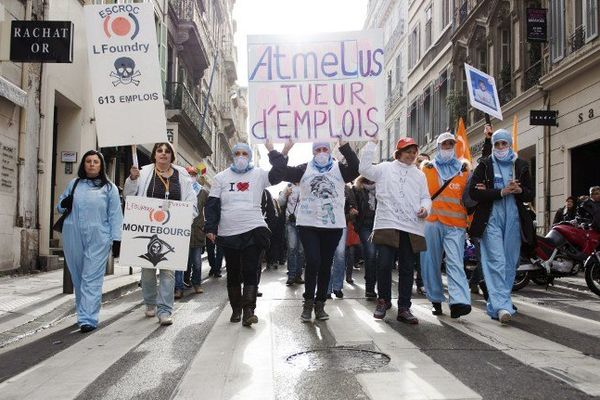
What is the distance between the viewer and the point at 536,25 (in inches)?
687

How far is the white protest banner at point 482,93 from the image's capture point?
28.8 ft

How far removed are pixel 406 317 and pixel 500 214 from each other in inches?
A: 58.0

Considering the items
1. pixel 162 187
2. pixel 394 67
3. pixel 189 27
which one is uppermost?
Answer: pixel 394 67

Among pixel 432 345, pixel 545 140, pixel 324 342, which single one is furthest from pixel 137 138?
pixel 545 140

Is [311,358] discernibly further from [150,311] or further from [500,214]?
[500,214]

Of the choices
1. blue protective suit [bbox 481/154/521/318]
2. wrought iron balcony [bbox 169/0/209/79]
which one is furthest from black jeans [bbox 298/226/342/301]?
wrought iron balcony [bbox 169/0/209/79]

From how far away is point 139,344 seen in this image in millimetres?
5172

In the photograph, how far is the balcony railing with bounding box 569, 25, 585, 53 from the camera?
1554 cm

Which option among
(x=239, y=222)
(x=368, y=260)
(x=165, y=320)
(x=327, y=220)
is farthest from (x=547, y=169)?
(x=165, y=320)

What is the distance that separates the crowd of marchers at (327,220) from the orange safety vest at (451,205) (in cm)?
1

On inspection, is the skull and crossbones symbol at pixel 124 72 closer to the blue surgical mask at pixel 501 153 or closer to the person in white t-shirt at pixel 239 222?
the person in white t-shirt at pixel 239 222

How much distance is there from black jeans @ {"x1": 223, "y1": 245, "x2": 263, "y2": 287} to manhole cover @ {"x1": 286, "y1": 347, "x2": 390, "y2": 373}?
1579 mm

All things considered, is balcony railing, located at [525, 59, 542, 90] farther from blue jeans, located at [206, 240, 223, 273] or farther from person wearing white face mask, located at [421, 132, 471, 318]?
person wearing white face mask, located at [421, 132, 471, 318]

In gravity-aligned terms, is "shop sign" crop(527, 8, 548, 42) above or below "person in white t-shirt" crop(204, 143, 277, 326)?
above
